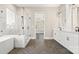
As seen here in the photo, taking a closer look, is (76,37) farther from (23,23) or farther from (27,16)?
(27,16)

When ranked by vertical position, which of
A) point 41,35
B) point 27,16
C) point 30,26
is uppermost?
point 27,16

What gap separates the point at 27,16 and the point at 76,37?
4021 mm

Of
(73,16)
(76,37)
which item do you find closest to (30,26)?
(73,16)

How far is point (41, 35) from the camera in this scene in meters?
6.71

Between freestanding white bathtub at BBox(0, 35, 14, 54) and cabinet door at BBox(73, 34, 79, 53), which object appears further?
cabinet door at BBox(73, 34, 79, 53)

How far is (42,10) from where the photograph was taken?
20.7ft

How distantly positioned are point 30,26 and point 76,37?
3962 mm

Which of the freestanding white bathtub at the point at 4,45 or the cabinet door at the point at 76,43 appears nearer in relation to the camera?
the freestanding white bathtub at the point at 4,45
